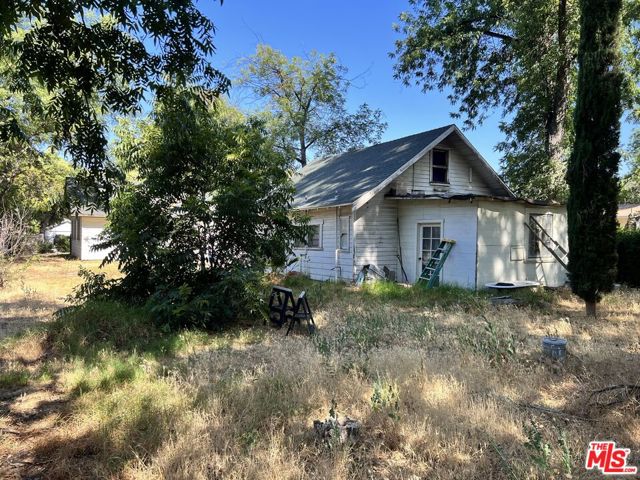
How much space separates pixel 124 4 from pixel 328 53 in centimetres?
3079

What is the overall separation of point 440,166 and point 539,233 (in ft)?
13.5

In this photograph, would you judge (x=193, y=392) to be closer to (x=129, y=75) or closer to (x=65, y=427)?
(x=65, y=427)

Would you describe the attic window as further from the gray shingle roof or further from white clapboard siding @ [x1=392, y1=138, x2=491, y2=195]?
the gray shingle roof

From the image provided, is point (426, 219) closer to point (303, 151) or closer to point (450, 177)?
point (450, 177)

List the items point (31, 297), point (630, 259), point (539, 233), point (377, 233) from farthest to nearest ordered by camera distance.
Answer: point (377, 233)
point (630, 259)
point (539, 233)
point (31, 297)

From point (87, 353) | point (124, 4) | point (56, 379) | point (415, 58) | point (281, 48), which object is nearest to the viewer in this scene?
point (124, 4)

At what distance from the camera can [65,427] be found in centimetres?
352

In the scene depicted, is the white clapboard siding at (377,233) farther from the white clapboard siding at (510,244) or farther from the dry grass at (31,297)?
the dry grass at (31,297)

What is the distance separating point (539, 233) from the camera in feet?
43.1

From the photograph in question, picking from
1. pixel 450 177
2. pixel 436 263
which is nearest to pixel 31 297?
pixel 436 263

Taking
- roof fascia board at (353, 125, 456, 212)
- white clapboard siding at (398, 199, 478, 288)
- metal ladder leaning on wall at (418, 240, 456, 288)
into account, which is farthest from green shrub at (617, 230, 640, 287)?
roof fascia board at (353, 125, 456, 212)

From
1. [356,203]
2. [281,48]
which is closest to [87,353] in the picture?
[356,203]

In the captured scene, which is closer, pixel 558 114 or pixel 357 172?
pixel 357 172

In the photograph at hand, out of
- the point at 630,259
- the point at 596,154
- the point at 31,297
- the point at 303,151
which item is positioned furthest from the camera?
the point at 303,151
